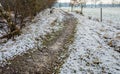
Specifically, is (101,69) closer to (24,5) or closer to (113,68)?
(113,68)

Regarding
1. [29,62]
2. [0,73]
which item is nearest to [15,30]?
[29,62]

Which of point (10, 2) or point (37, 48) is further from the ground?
point (10, 2)

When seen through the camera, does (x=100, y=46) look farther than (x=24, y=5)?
No

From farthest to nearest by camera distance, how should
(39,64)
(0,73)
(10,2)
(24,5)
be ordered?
(24,5)
(10,2)
(39,64)
(0,73)

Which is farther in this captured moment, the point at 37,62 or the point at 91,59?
the point at 91,59

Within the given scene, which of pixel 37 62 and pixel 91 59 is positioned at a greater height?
pixel 37 62

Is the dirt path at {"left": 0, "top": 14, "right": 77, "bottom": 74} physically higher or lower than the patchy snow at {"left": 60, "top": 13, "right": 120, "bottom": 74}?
higher

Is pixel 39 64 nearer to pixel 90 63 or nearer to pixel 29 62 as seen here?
pixel 29 62

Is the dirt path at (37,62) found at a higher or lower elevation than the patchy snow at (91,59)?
higher

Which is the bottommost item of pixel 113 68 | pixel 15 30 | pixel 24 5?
pixel 113 68

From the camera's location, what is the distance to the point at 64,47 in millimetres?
12711

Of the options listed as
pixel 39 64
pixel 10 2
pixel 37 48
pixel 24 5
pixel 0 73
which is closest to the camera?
pixel 0 73

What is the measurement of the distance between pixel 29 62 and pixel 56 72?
1.91 meters

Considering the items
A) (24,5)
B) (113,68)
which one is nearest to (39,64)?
(113,68)
